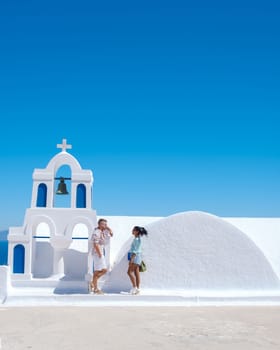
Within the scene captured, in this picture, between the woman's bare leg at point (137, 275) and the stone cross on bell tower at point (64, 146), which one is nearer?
the woman's bare leg at point (137, 275)

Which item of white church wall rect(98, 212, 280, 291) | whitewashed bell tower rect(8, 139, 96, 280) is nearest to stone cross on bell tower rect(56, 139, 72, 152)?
whitewashed bell tower rect(8, 139, 96, 280)

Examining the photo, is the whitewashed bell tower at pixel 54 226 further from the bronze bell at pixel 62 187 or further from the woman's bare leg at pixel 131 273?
the woman's bare leg at pixel 131 273

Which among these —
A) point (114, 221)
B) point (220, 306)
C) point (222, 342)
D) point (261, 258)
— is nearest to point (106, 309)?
point (220, 306)

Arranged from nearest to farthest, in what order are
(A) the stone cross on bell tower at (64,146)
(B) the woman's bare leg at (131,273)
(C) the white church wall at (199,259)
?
(B) the woman's bare leg at (131,273)
(C) the white church wall at (199,259)
(A) the stone cross on bell tower at (64,146)

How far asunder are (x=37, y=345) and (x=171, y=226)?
519 cm

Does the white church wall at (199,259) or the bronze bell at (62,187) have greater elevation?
the bronze bell at (62,187)

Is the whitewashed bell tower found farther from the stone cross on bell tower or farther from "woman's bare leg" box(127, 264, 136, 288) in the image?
"woman's bare leg" box(127, 264, 136, 288)

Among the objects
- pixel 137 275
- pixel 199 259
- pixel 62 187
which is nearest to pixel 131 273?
pixel 137 275

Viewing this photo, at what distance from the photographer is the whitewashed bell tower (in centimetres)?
1058

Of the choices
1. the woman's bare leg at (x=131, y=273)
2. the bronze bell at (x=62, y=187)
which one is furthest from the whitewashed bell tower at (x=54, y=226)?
the woman's bare leg at (x=131, y=273)

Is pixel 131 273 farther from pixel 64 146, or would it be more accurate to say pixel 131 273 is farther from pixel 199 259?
pixel 64 146

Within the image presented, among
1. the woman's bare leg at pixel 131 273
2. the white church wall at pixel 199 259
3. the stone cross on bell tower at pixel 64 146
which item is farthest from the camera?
the stone cross on bell tower at pixel 64 146

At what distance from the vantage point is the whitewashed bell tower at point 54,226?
10578 millimetres

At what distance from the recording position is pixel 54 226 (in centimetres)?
1076
